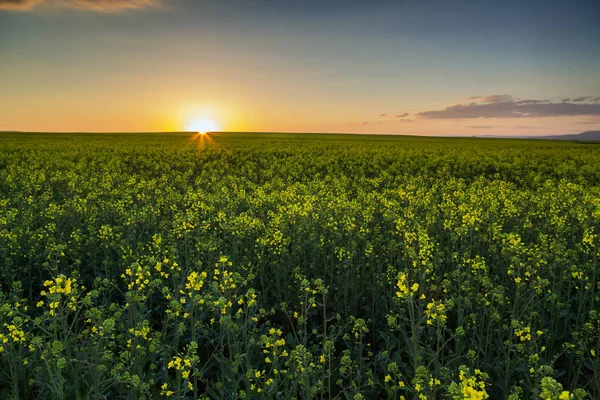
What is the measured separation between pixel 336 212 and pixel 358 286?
2.76 m

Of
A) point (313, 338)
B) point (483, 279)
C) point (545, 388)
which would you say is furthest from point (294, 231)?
point (545, 388)

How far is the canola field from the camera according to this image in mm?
3900

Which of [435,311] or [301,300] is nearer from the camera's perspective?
[435,311]

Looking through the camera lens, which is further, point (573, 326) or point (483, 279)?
point (573, 326)

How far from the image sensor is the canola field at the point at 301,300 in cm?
390

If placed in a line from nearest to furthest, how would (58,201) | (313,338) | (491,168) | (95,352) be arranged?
(95,352)
(313,338)
(58,201)
(491,168)

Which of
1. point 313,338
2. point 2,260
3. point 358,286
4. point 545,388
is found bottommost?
point 313,338

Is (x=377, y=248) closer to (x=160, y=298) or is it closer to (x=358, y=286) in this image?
(x=358, y=286)

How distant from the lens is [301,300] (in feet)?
20.7

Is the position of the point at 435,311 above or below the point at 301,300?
above

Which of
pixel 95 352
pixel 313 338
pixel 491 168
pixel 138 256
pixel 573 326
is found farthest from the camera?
pixel 491 168

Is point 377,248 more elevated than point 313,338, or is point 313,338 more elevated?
point 377,248

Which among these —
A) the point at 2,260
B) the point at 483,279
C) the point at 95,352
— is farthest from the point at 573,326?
the point at 2,260

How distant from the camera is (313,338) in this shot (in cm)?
632
